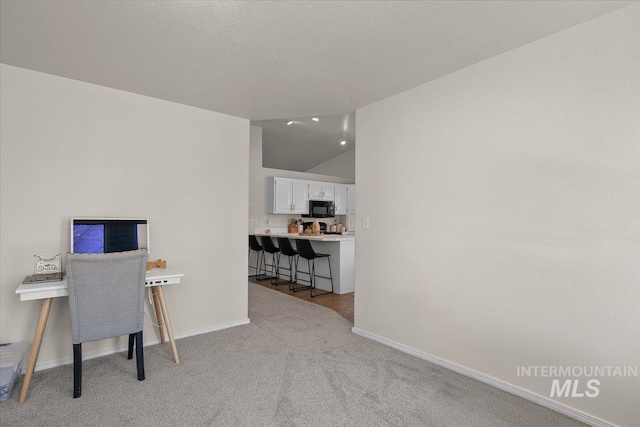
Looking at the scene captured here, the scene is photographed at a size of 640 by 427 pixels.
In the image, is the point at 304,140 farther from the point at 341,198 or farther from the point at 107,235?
the point at 107,235

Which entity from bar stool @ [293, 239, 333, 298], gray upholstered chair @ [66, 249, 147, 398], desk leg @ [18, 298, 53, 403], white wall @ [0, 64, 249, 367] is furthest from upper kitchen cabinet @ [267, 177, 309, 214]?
desk leg @ [18, 298, 53, 403]

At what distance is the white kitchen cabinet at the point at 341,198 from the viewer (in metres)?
8.16

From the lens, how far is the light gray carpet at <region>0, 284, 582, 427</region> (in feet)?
6.50


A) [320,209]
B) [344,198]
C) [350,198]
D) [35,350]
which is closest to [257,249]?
[320,209]

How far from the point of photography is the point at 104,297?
7.55 ft

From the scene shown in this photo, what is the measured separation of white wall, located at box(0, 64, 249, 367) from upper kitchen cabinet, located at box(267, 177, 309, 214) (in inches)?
114

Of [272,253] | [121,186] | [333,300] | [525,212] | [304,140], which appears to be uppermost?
[304,140]

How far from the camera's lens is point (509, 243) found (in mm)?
2309

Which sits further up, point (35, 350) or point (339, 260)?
point (339, 260)

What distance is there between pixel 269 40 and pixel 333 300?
3.69m

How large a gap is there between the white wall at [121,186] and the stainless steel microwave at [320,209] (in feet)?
12.1

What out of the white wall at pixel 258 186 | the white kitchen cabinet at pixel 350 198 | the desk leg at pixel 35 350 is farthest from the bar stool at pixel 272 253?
the desk leg at pixel 35 350

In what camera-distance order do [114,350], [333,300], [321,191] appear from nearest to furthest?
1. [114,350]
2. [333,300]
3. [321,191]

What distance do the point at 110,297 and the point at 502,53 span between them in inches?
130
